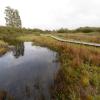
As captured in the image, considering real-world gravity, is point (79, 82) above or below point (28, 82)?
above

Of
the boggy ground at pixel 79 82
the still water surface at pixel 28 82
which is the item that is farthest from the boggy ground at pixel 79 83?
the still water surface at pixel 28 82

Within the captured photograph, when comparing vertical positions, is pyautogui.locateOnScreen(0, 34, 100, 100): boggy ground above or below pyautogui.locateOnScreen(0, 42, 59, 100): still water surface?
above

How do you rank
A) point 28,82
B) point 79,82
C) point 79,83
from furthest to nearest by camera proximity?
point 28,82
point 79,82
point 79,83

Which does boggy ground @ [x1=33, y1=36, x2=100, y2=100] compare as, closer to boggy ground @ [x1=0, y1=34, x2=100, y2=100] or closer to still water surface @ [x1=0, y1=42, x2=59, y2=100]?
boggy ground @ [x1=0, y1=34, x2=100, y2=100]

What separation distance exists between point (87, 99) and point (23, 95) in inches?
139

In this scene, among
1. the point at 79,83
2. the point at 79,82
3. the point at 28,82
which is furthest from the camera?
the point at 28,82

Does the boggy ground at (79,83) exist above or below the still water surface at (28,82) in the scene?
above

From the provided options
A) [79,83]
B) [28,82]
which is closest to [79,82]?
[79,83]

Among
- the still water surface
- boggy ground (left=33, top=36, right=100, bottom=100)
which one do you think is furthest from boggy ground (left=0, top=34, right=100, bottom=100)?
the still water surface

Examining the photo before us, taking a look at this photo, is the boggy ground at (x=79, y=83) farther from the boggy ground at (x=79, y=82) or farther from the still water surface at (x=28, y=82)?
the still water surface at (x=28, y=82)

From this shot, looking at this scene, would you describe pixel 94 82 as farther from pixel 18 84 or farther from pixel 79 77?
pixel 18 84

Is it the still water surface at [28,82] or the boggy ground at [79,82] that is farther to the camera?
the still water surface at [28,82]

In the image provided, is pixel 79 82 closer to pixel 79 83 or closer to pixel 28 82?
pixel 79 83

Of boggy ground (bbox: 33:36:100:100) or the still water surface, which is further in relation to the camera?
the still water surface
